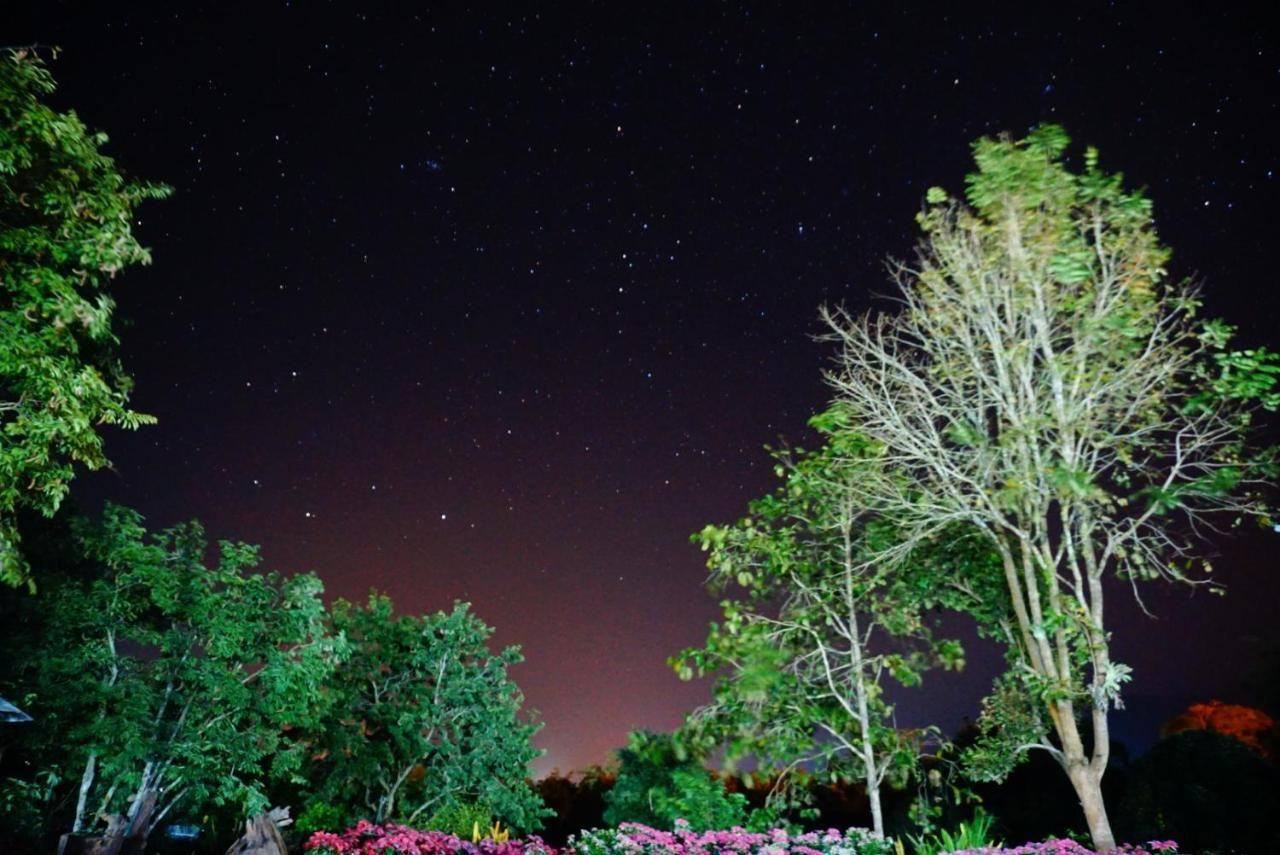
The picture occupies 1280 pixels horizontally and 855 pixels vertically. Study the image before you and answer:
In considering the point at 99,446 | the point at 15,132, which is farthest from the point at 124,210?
the point at 99,446

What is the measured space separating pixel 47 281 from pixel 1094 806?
40.1 ft

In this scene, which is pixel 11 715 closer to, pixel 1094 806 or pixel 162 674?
pixel 162 674

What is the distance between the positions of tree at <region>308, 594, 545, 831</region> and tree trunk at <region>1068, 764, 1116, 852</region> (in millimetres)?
12356

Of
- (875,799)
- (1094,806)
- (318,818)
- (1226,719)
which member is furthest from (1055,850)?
(1226,719)

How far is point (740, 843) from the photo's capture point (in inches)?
324

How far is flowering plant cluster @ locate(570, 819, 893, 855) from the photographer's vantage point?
8.19m

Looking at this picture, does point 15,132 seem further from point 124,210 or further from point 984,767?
point 984,767

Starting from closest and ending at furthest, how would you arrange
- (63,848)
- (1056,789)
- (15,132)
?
(15,132) → (63,848) → (1056,789)

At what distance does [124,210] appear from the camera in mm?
8680

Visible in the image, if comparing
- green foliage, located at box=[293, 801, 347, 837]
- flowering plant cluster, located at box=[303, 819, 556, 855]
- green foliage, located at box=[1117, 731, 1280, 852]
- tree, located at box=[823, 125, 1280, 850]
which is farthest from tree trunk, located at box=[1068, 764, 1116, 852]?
green foliage, located at box=[293, 801, 347, 837]

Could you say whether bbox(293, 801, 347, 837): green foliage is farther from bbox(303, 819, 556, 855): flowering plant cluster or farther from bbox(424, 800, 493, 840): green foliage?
bbox(303, 819, 556, 855): flowering plant cluster

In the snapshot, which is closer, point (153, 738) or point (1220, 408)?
point (1220, 408)

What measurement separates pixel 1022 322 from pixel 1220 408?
7.33 feet

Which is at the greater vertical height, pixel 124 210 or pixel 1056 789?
pixel 124 210
